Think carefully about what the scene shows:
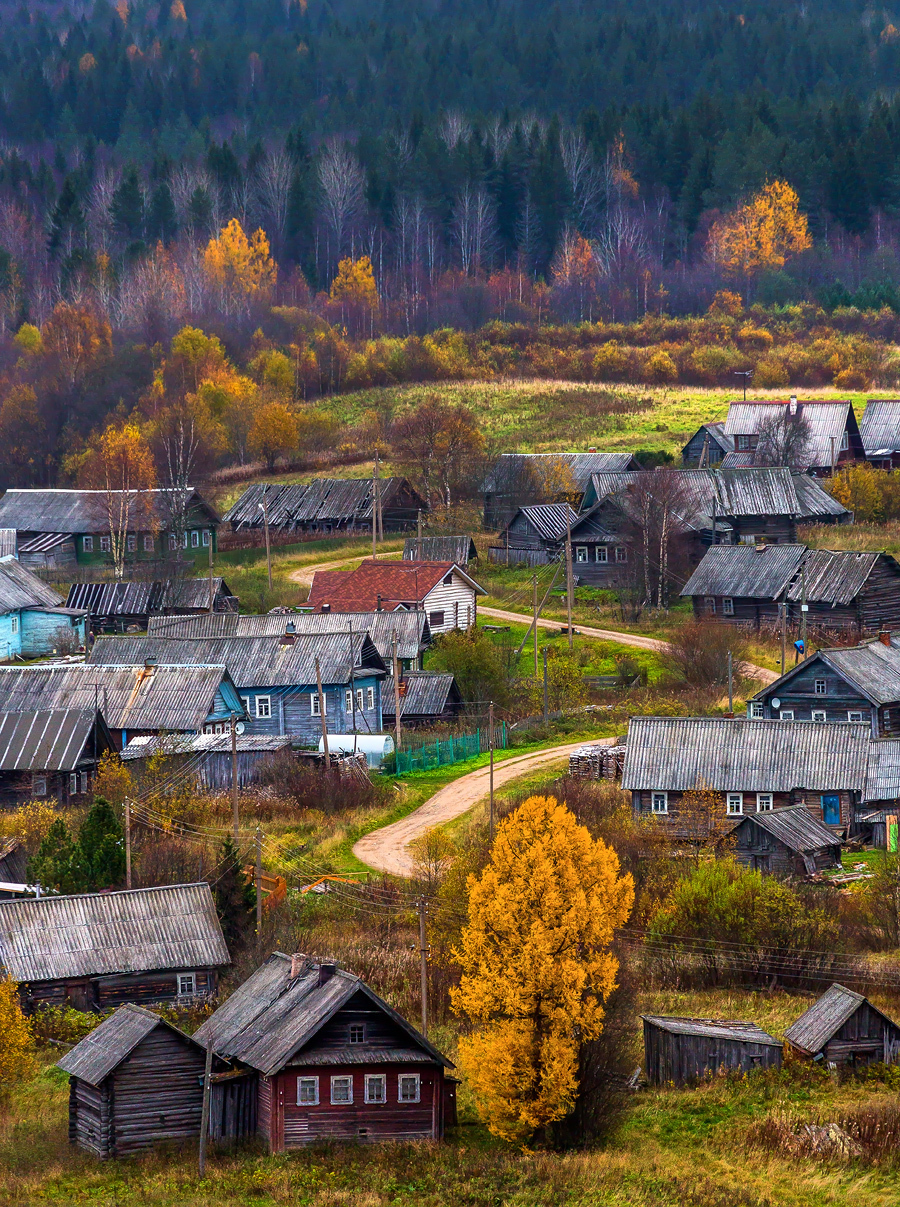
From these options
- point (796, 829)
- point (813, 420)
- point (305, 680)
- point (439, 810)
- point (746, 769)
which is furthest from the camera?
point (813, 420)

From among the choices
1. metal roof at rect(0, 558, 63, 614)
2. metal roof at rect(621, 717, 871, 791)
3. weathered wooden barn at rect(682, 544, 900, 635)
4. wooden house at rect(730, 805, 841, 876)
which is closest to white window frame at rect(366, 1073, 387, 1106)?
wooden house at rect(730, 805, 841, 876)

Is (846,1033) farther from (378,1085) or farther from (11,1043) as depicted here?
(11,1043)

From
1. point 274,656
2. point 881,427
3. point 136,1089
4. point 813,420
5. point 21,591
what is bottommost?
point 136,1089

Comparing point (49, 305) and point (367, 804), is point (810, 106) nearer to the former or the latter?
point (49, 305)

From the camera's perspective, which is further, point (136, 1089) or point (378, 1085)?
point (136, 1089)

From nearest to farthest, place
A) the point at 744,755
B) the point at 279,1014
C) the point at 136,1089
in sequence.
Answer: the point at 136,1089
the point at 279,1014
the point at 744,755

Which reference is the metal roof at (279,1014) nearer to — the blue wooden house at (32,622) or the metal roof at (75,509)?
the blue wooden house at (32,622)

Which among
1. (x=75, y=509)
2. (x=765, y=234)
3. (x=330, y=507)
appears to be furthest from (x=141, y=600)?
(x=765, y=234)
